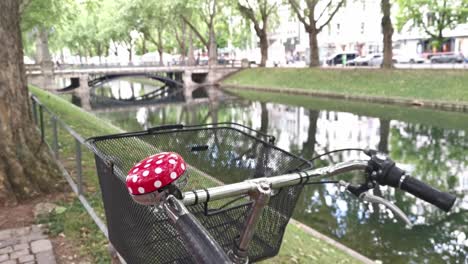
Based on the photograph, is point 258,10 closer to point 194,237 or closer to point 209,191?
point 209,191

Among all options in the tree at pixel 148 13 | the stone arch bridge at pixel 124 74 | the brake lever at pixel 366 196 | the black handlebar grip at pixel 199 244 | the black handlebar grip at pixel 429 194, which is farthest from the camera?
the stone arch bridge at pixel 124 74

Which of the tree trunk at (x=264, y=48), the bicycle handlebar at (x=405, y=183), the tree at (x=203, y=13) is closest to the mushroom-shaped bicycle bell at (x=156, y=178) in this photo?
the bicycle handlebar at (x=405, y=183)

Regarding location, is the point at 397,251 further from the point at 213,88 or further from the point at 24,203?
the point at 213,88

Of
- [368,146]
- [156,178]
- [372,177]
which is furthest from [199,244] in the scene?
[368,146]

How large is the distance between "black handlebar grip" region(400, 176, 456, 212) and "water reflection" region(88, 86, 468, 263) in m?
0.29

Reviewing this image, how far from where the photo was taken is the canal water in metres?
7.80

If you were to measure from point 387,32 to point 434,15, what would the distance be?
57.1ft

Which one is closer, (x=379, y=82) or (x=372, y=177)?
(x=372, y=177)

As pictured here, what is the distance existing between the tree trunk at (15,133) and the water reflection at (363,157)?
3952 mm

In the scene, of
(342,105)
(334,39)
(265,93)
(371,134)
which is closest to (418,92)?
(342,105)

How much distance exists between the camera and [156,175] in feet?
5.45

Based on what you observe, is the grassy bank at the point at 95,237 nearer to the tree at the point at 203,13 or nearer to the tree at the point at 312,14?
the tree at the point at 312,14

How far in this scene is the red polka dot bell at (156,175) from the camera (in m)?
1.66

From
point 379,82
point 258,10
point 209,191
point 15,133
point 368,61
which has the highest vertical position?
point 258,10
